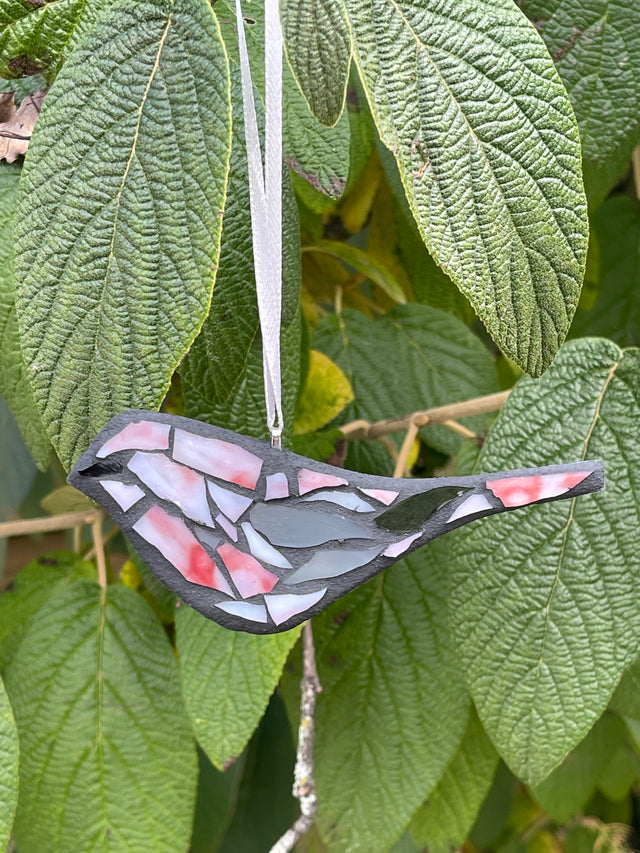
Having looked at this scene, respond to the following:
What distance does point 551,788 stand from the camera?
2.38 ft

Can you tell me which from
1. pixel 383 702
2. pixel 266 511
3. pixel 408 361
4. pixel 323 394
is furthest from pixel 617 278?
pixel 266 511

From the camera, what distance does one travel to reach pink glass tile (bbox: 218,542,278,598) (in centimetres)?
30

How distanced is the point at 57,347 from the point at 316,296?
47 cm

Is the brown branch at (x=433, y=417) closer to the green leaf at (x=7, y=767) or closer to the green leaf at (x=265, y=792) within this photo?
the green leaf at (x=7, y=767)

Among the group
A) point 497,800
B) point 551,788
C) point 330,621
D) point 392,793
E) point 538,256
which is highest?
point 538,256

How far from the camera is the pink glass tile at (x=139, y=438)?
0.27 m

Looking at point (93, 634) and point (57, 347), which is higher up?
point (57, 347)

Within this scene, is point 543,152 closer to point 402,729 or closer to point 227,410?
point 227,410

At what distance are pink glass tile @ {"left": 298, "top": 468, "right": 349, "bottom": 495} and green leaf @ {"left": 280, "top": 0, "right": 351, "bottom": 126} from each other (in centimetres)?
15

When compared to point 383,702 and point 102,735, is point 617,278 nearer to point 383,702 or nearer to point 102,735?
point 383,702

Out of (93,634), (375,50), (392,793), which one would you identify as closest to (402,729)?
(392,793)

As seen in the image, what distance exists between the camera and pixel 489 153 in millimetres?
310

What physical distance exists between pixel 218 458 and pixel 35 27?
0.65 ft

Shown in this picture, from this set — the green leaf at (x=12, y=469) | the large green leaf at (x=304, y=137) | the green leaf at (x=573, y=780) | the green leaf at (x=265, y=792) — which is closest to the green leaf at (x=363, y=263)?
the large green leaf at (x=304, y=137)
